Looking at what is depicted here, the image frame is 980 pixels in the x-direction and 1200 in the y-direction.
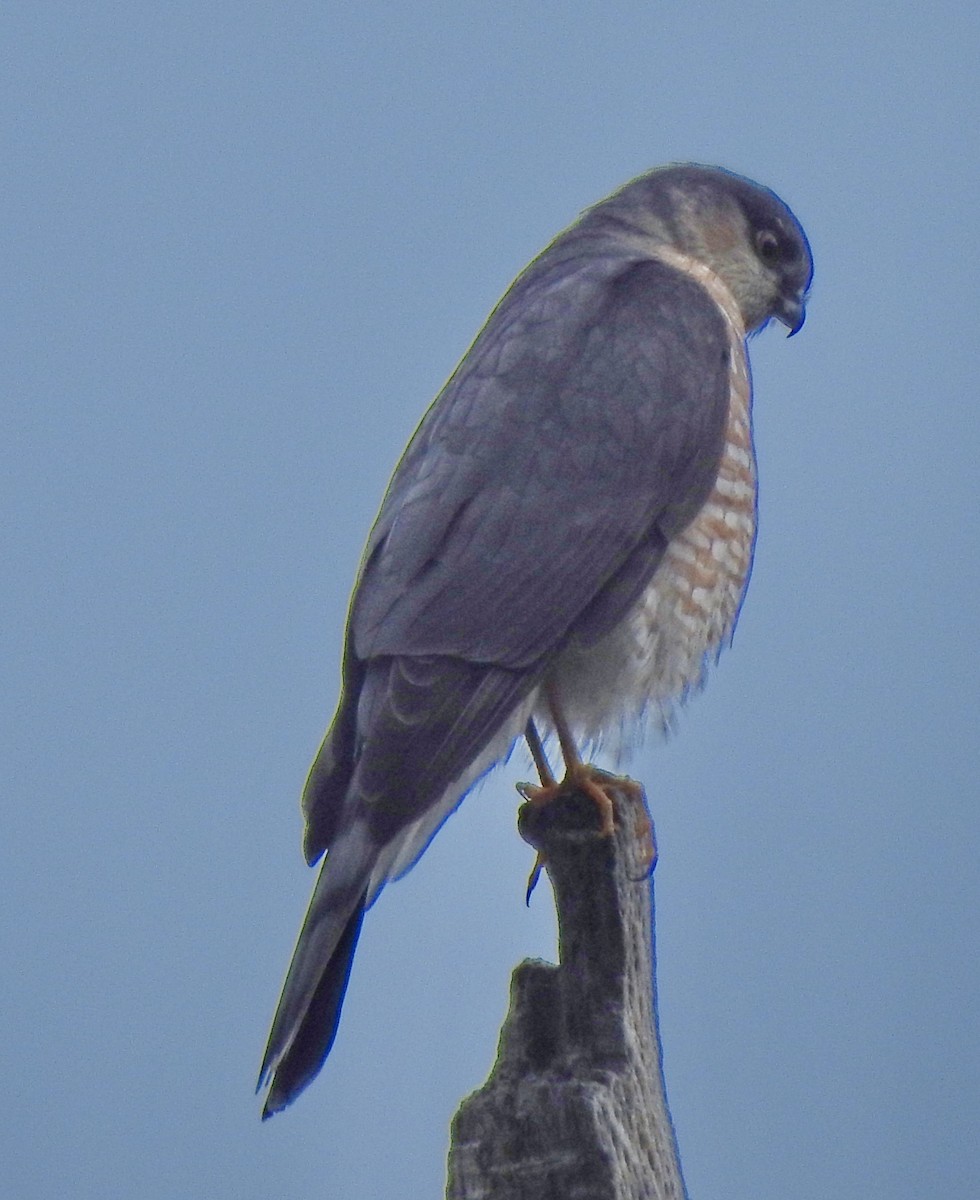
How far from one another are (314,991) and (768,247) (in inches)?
78.9

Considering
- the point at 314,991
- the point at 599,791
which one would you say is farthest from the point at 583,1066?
the point at 599,791

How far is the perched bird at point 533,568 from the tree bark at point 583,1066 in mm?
205

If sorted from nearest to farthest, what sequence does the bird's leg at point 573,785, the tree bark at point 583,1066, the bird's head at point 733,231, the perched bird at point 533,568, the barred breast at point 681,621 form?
the tree bark at point 583,1066 < the perched bird at point 533,568 < the bird's leg at point 573,785 < the barred breast at point 681,621 < the bird's head at point 733,231

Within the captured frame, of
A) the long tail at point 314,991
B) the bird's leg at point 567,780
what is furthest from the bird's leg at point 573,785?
the long tail at point 314,991

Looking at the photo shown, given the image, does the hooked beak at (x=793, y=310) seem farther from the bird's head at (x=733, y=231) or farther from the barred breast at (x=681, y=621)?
the barred breast at (x=681, y=621)

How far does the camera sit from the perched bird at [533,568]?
209 cm

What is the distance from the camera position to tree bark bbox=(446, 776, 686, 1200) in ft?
5.83

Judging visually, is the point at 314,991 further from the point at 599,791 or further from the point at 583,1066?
the point at 599,791

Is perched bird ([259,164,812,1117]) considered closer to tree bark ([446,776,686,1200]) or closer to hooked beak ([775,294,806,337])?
tree bark ([446,776,686,1200])

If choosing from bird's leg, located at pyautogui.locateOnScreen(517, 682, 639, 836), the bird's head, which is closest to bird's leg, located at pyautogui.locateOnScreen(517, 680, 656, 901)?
bird's leg, located at pyautogui.locateOnScreen(517, 682, 639, 836)

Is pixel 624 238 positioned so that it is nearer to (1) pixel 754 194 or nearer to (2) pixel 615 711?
(1) pixel 754 194

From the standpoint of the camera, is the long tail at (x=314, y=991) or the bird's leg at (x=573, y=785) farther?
the bird's leg at (x=573, y=785)

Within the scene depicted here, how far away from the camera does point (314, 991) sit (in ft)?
6.24

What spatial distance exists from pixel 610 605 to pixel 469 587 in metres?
0.24
